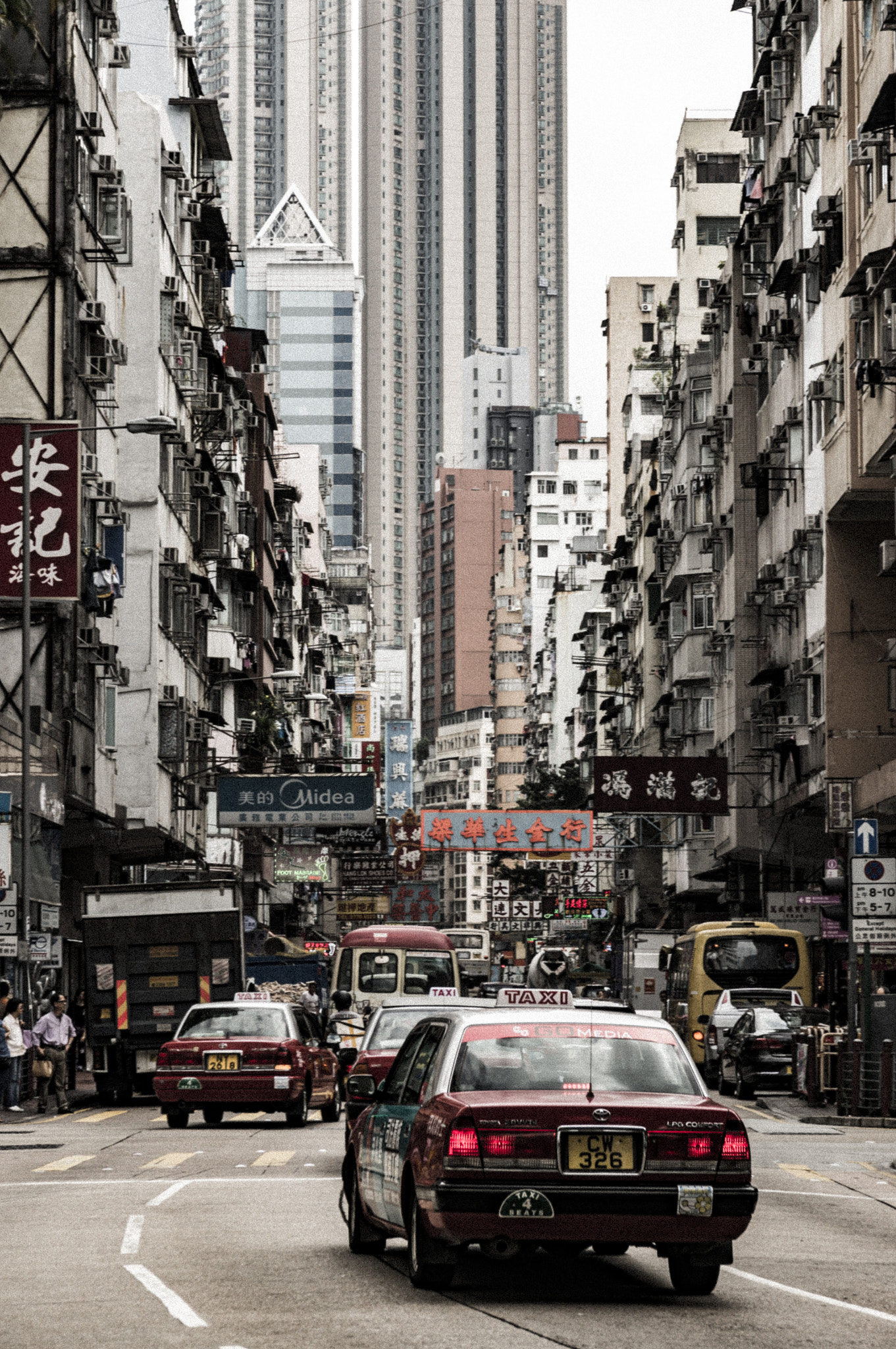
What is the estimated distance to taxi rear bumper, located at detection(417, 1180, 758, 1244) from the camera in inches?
423

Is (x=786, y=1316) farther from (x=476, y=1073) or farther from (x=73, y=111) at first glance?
(x=73, y=111)

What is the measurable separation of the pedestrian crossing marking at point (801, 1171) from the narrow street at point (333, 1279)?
8 cm

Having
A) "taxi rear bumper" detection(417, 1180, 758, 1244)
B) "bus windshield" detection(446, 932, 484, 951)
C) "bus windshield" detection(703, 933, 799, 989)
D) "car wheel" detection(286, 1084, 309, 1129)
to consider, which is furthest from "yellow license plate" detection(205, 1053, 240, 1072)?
"bus windshield" detection(446, 932, 484, 951)

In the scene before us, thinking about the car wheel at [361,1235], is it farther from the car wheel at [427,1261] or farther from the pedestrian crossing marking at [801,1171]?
the pedestrian crossing marking at [801,1171]

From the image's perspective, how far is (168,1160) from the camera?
2183 cm

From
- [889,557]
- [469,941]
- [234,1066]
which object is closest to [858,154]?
[889,557]

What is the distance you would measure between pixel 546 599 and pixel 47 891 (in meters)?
161

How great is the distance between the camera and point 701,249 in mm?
91500

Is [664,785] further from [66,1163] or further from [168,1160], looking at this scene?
[66,1163]

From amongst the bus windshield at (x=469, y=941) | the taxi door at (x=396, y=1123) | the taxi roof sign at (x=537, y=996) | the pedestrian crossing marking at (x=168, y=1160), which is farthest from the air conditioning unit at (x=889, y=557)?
the bus windshield at (x=469, y=941)

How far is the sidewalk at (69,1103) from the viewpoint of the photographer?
30.3 meters

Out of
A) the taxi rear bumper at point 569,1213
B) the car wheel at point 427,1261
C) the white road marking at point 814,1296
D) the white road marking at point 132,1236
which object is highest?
the taxi rear bumper at point 569,1213

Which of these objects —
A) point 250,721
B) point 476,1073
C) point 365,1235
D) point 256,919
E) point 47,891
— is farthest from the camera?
point 256,919

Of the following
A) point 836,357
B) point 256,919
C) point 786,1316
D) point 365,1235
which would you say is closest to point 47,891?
point 836,357
